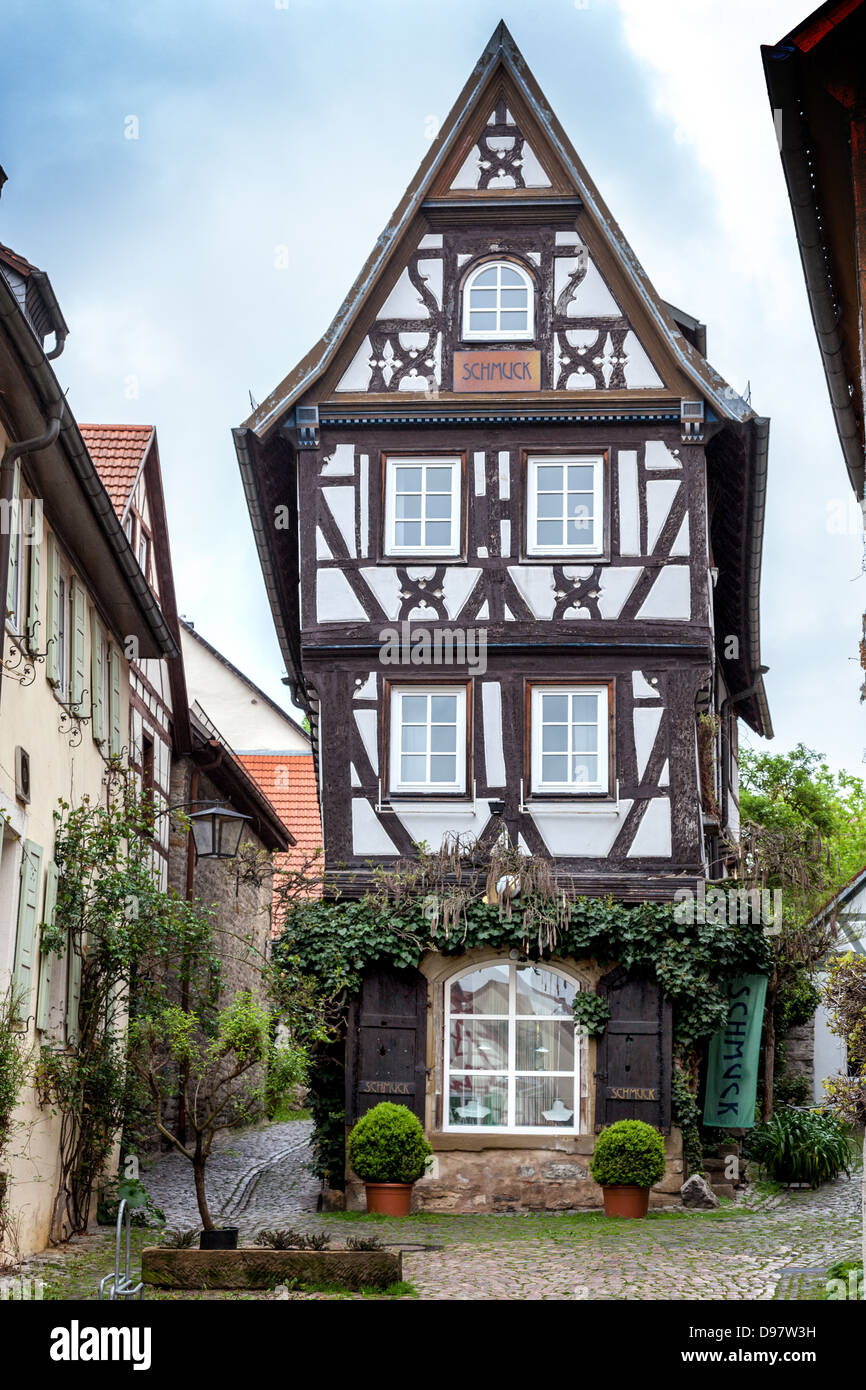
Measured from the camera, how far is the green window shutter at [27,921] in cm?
1195

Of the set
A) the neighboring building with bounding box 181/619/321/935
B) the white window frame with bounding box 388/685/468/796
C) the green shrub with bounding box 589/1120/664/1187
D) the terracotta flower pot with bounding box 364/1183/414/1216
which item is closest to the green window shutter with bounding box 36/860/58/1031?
the terracotta flower pot with bounding box 364/1183/414/1216

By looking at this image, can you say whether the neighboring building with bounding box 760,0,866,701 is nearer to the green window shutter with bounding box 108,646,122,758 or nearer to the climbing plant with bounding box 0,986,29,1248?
the climbing plant with bounding box 0,986,29,1248

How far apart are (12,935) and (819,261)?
6.93 meters

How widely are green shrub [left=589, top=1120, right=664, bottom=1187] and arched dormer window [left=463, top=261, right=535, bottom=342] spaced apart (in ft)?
27.4

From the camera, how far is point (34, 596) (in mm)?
12430

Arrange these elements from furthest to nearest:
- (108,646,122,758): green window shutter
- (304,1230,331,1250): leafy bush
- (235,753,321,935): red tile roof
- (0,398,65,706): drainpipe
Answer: (235,753,321,935): red tile roof, (108,646,122,758): green window shutter, (0,398,65,706): drainpipe, (304,1230,331,1250): leafy bush

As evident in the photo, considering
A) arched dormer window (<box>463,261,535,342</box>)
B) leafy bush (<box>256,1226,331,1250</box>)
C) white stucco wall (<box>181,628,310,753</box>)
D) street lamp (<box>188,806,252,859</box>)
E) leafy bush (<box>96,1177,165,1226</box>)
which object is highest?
arched dormer window (<box>463,261,535,342</box>)

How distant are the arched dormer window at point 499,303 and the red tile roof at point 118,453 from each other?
3923 millimetres

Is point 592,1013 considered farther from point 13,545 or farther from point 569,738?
point 13,545

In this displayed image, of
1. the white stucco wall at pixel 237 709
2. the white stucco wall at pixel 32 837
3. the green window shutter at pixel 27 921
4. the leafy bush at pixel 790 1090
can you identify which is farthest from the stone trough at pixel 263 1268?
the white stucco wall at pixel 237 709

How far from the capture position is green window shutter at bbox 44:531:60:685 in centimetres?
1297
